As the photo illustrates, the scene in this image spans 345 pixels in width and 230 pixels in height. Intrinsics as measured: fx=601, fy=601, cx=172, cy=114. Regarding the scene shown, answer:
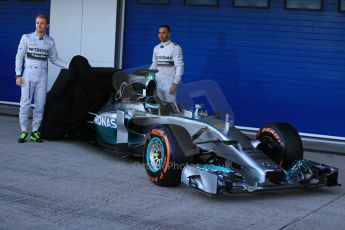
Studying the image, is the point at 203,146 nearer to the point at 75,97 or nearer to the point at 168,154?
the point at 168,154

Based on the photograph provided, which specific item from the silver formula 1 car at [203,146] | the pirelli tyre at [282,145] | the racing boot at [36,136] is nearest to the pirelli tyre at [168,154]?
the silver formula 1 car at [203,146]

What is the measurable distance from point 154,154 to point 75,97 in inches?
106

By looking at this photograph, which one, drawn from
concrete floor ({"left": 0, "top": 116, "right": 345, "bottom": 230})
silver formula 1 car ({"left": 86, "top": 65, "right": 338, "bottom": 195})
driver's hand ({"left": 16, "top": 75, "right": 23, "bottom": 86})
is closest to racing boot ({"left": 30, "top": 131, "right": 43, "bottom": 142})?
driver's hand ({"left": 16, "top": 75, "right": 23, "bottom": 86})

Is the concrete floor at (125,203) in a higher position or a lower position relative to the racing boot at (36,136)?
lower

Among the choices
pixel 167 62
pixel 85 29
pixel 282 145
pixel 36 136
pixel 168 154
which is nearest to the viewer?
pixel 168 154

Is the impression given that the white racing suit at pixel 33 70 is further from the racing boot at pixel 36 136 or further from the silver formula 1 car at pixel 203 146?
the silver formula 1 car at pixel 203 146

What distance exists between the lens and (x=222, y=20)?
12039 millimetres

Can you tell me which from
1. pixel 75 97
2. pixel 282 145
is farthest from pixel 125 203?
pixel 75 97

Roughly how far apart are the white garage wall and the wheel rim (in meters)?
6.11

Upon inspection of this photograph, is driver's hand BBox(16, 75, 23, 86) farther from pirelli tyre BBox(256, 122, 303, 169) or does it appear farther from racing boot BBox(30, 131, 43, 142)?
pirelli tyre BBox(256, 122, 303, 169)

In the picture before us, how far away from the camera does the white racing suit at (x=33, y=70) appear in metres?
9.46

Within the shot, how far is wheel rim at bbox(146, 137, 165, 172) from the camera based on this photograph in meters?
7.09

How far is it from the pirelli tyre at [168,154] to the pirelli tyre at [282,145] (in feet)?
3.56

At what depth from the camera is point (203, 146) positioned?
7.15m
